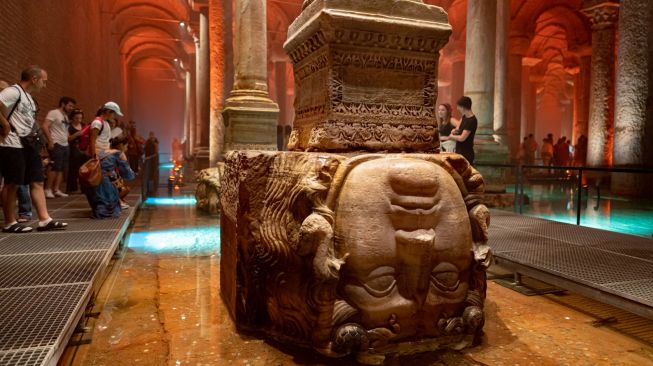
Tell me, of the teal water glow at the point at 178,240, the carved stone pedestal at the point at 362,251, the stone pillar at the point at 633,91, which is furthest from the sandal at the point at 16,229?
the stone pillar at the point at 633,91

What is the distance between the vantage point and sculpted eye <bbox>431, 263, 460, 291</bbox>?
2467 mm

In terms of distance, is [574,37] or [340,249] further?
[574,37]

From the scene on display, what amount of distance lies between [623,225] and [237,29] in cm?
632

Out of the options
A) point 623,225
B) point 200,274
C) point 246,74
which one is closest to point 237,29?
point 246,74

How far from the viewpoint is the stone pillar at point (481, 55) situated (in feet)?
28.9

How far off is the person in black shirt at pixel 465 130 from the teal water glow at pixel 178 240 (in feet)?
10.4

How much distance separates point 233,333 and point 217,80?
7.20 meters

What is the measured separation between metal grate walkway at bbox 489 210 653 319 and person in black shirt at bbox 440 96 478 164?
1.04m

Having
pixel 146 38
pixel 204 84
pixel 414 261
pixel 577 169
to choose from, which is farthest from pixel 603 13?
pixel 146 38

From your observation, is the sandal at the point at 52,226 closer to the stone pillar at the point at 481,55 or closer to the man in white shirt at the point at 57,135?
the man in white shirt at the point at 57,135

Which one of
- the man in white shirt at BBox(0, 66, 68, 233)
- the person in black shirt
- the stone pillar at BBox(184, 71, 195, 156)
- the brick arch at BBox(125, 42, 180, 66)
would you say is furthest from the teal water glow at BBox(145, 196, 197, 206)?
the brick arch at BBox(125, 42, 180, 66)

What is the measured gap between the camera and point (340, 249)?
2367mm

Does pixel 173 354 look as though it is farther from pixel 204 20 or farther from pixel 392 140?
pixel 204 20

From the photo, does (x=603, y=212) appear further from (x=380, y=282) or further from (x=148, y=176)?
(x=148, y=176)
